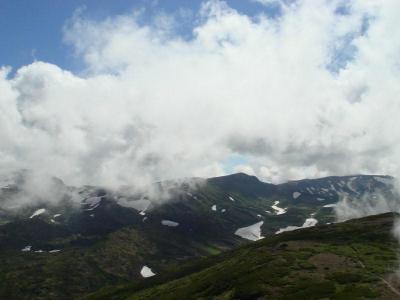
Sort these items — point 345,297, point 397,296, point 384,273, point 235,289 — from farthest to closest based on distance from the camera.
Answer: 1. point 235,289
2. point 384,273
3. point 345,297
4. point 397,296

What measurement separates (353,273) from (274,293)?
28.3 m

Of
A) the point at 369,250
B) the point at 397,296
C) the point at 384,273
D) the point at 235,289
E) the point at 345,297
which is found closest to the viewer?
the point at 397,296

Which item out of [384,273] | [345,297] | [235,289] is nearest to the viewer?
[345,297]

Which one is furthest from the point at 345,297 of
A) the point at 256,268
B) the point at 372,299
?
the point at 256,268

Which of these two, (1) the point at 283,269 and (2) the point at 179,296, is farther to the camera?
(2) the point at 179,296

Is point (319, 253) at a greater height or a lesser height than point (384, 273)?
greater

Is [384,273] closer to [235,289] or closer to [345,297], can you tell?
[345,297]

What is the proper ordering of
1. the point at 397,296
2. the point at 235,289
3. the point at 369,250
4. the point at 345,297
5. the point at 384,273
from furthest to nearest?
the point at 369,250 → the point at 235,289 → the point at 384,273 → the point at 345,297 → the point at 397,296

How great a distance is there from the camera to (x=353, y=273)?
507 feet

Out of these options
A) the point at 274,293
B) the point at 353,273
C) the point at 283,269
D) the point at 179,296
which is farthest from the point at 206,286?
the point at 353,273

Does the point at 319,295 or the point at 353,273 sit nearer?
the point at 319,295

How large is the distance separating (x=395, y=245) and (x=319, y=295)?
250 feet

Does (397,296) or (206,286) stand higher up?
(206,286)

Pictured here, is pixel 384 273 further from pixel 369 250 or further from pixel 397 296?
pixel 369 250
